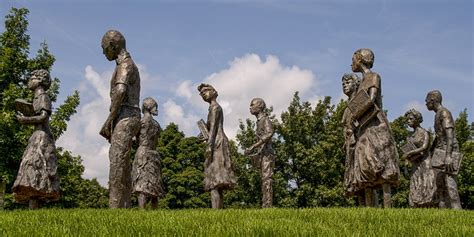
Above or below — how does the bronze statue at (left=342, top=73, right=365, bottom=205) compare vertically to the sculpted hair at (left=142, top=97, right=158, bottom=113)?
below

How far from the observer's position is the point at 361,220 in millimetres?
7051

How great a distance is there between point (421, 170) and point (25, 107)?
10.7m

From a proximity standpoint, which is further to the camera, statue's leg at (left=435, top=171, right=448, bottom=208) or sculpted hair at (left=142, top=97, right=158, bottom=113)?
sculpted hair at (left=142, top=97, right=158, bottom=113)

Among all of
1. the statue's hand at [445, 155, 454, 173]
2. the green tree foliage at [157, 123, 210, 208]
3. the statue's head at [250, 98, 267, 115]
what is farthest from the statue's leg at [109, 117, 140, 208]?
the green tree foliage at [157, 123, 210, 208]

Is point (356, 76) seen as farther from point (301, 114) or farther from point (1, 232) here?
point (301, 114)

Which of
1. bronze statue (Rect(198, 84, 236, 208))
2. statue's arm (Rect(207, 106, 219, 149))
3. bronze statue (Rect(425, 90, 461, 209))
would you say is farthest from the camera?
statue's arm (Rect(207, 106, 219, 149))

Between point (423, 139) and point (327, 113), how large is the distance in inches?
1157

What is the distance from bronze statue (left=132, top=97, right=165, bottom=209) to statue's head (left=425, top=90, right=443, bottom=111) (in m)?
7.65

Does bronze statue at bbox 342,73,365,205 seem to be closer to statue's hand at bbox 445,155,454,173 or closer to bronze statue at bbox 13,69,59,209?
statue's hand at bbox 445,155,454,173

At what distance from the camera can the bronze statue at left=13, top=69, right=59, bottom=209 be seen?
1150 centimetres

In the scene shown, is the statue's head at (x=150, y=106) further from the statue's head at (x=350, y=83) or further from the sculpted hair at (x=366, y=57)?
the sculpted hair at (x=366, y=57)

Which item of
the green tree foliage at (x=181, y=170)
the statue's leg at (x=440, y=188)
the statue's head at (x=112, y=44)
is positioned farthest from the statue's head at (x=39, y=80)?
the green tree foliage at (x=181, y=170)

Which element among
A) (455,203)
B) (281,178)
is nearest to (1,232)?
(455,203)

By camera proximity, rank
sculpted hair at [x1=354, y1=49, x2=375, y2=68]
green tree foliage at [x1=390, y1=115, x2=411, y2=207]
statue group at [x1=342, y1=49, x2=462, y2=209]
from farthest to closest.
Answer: green tree foliage at [x1=390, y1=115, x2=411, y2=207]
sculpted hair at [x1=354, y1=49, x2=375, y2=68]
statue group at [x1=342, y1=49, x2=462, y2=209]
